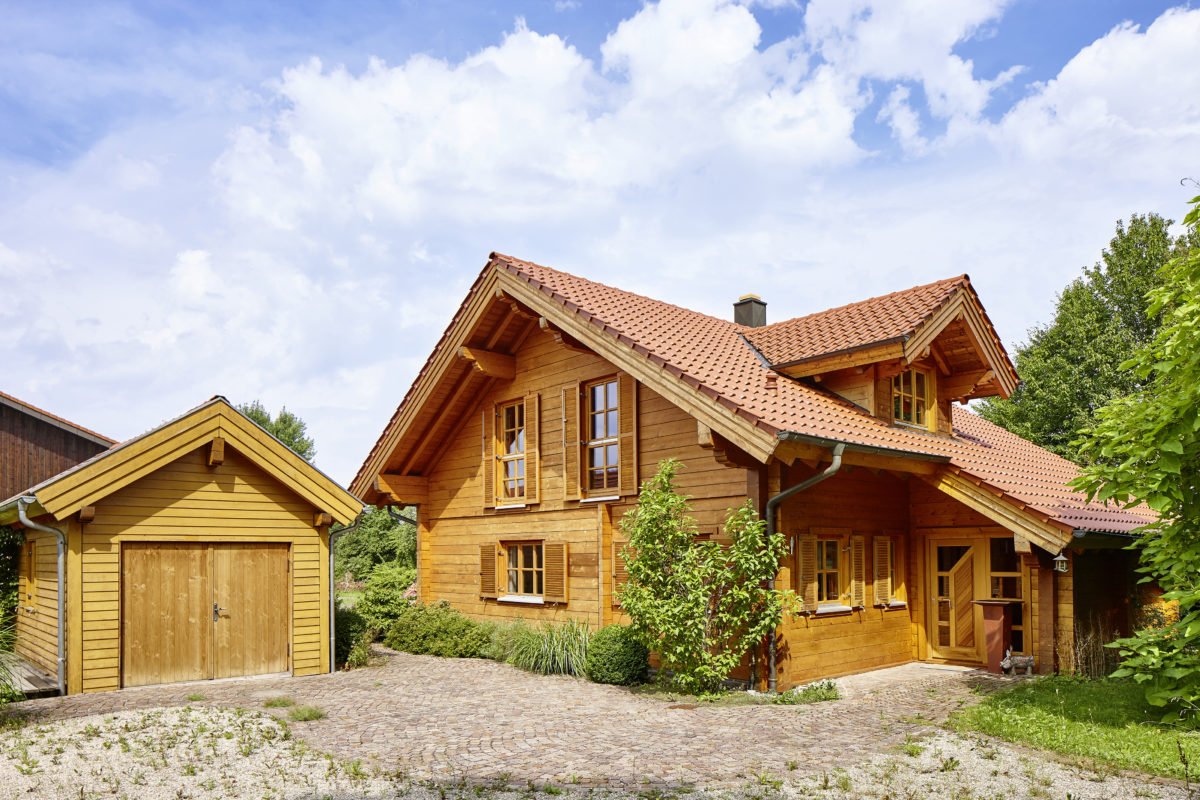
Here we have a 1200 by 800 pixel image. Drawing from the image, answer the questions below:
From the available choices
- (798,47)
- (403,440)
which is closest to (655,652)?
(403,440)

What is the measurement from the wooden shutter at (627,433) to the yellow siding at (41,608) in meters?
8.06

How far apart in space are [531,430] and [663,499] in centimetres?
465

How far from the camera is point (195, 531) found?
13031mm

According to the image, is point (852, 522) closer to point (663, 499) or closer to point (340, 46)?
point (663, 499)

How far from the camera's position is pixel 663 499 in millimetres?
12484

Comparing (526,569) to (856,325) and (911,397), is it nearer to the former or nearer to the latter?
(856,325)

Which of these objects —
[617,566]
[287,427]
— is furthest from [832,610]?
[287,427]

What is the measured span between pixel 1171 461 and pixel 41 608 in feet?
47.2

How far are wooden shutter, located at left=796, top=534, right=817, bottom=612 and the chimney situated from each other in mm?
6707

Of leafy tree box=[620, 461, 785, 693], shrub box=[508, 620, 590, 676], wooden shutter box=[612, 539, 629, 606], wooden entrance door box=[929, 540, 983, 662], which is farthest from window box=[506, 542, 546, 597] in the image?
wooden entrance door box=[929, 540, 983, 662]

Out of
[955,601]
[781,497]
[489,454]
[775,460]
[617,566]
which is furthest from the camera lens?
[489,454]

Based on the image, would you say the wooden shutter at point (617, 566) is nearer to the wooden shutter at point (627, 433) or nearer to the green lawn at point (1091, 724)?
the wooden shutter at point (627, 433)

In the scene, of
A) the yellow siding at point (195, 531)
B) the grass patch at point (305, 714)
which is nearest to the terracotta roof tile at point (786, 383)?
the yellow siding at point (195, 531)

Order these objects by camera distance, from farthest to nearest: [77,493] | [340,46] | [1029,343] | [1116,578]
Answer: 1. [1029,343]
2. [1116,578]
3. [77,493]
4. [340,46]
